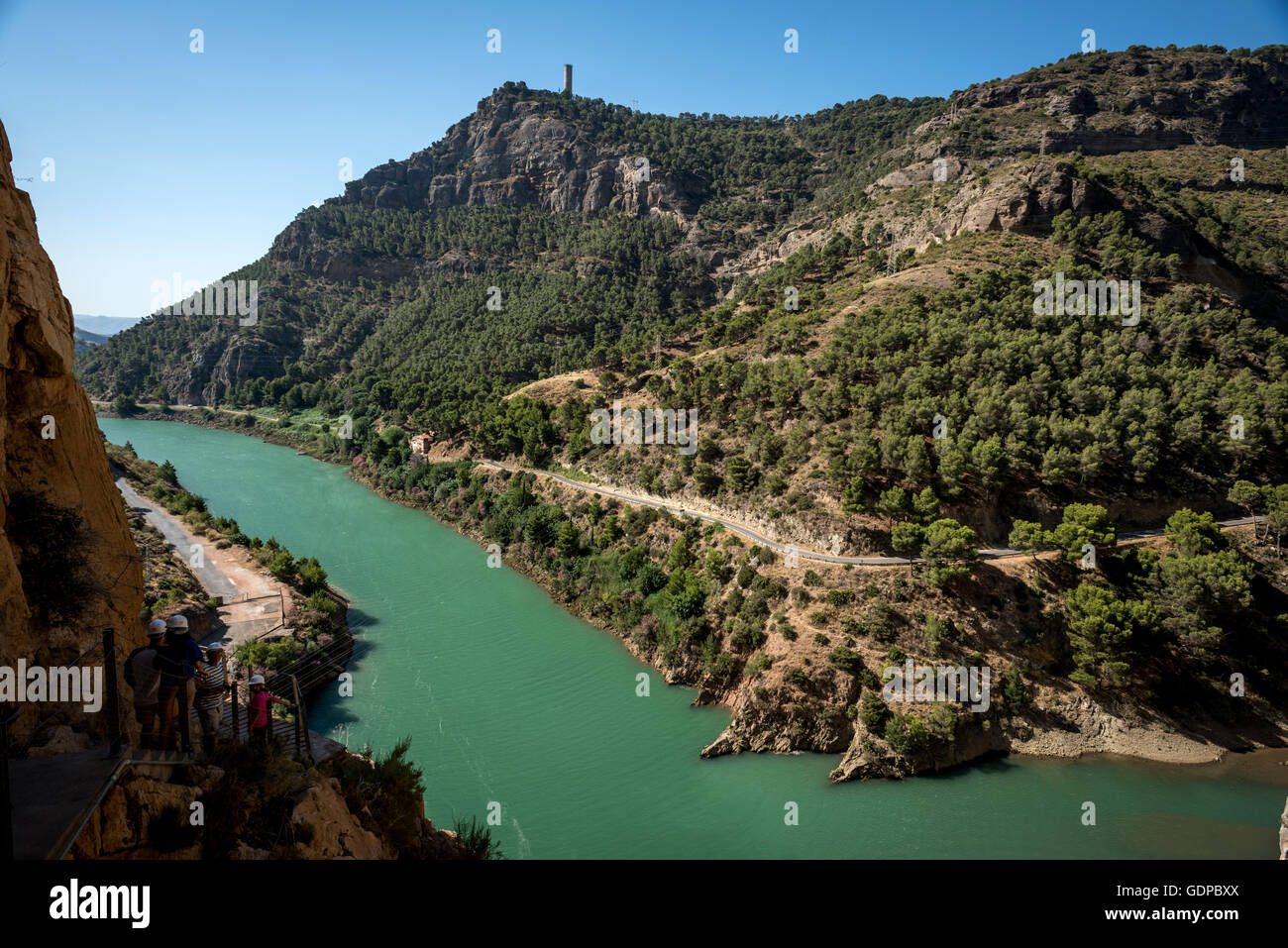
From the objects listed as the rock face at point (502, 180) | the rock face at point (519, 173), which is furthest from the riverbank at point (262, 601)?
the rock face at point (519, 173)

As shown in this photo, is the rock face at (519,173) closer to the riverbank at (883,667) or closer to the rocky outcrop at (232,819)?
the riverbank at (883,667)

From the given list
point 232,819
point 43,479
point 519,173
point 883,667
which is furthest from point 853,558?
point 519,173

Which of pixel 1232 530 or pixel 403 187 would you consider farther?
pixel 403 187

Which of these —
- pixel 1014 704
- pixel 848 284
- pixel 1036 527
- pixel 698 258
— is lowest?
pixel 1014 704
